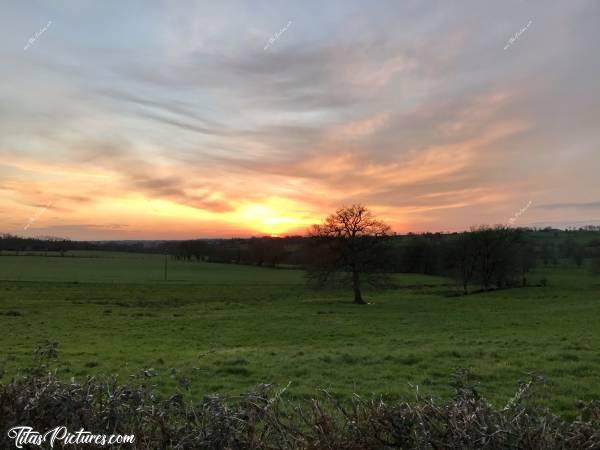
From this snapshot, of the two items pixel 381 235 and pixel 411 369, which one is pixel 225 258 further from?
pixel 411 369

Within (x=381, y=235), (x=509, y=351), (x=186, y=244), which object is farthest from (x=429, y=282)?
(x=186, y=244)

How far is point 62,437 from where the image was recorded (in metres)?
3.37

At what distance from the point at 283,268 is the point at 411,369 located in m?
89.1

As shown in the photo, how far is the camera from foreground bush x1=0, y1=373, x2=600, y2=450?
10.1ft

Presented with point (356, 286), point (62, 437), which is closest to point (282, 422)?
point (62, 437)

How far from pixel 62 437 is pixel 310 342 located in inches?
752

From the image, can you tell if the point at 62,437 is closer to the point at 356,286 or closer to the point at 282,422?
the point at 282,422

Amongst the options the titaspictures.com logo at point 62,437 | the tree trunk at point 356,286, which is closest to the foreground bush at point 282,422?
the titaspictures.com logo at point 62,437

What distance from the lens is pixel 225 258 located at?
119000 millimetres

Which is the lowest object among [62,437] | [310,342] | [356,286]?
[310,342]

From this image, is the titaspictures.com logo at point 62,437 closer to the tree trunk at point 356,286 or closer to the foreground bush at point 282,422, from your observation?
the foreground bush at point 282,422

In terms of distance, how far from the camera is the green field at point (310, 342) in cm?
1210

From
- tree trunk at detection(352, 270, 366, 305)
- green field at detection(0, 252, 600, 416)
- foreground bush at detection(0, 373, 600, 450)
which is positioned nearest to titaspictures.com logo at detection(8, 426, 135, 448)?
foreground bush at detection(0, 373, 600, 450)

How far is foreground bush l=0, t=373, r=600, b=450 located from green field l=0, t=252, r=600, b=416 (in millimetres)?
1373
